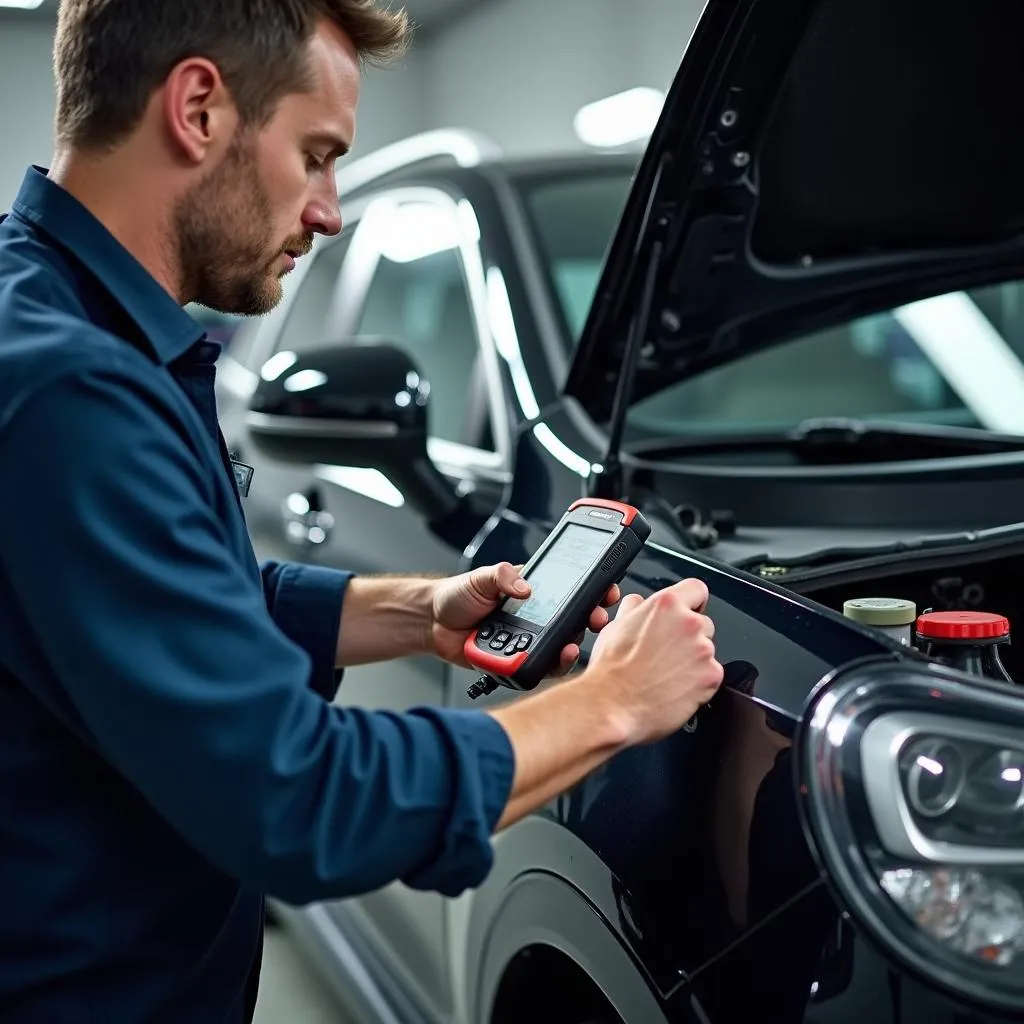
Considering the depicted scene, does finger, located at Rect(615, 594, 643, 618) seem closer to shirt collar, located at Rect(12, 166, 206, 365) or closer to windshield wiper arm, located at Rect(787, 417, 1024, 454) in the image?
shirt collar, located at Rect(12, 166, 206, 365)

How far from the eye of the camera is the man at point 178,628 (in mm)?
901

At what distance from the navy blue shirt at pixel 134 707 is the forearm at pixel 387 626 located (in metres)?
0.40

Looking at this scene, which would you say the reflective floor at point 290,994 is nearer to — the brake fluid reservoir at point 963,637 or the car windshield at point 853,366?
the car windshield at point 853,366

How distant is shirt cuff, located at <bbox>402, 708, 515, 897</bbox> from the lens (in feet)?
3.12

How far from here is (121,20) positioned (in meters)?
1.07

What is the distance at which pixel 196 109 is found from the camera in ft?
3.46

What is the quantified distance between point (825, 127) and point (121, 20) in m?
0.89

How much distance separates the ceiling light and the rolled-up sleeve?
17.0ft

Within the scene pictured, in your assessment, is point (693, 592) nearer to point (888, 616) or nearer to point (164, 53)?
point (888, 616)

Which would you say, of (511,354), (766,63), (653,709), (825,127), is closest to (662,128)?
(766,63)

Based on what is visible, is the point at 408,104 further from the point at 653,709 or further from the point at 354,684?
the point at 653,709

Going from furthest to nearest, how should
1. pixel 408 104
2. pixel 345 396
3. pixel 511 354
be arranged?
pixel 408 104 → pixel 511 354 → pixel 345 396

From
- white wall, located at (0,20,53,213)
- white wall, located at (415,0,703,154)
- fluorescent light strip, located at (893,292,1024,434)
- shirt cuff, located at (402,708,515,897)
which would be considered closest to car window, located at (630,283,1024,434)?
fluorescent light strip, located at (893,292,1024,434)

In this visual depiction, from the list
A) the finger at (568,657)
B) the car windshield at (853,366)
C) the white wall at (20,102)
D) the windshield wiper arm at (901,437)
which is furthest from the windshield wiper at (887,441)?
the white wall at (20,102)
